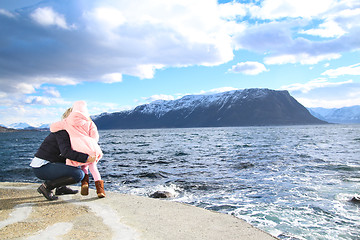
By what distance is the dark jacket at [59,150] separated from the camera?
6.34 m

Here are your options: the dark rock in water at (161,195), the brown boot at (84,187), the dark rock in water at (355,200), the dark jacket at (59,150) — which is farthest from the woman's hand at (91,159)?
the dark rock in water at (355,200)

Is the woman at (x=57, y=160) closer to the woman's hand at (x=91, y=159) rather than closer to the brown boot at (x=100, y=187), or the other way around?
the woman's hand at (x=91, y=159)

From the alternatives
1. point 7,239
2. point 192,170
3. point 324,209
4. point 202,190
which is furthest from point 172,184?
point 7,239

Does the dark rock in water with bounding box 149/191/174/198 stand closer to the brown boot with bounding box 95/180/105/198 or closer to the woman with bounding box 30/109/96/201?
the brown boot with bounding box 95/180/105/198

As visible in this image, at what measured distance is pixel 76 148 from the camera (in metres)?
6.41

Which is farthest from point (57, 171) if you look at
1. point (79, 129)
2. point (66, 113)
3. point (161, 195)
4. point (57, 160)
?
point (161, 195)

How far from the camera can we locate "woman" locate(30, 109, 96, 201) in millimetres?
6367

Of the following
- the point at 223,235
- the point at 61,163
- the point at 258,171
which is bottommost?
the point at 258,171

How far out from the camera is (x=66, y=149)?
20.7 ft

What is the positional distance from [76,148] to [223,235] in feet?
13.2

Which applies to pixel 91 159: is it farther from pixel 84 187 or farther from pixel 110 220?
pixel 110 220

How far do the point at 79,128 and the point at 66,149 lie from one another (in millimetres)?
598

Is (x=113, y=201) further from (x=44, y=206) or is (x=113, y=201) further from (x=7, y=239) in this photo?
(x=7, y=239)

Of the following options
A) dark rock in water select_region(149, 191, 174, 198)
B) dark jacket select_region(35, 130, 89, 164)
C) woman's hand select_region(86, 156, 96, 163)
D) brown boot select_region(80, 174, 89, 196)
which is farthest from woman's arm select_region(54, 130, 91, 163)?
dark rock in water select_region(149, 191, 174, 198)
